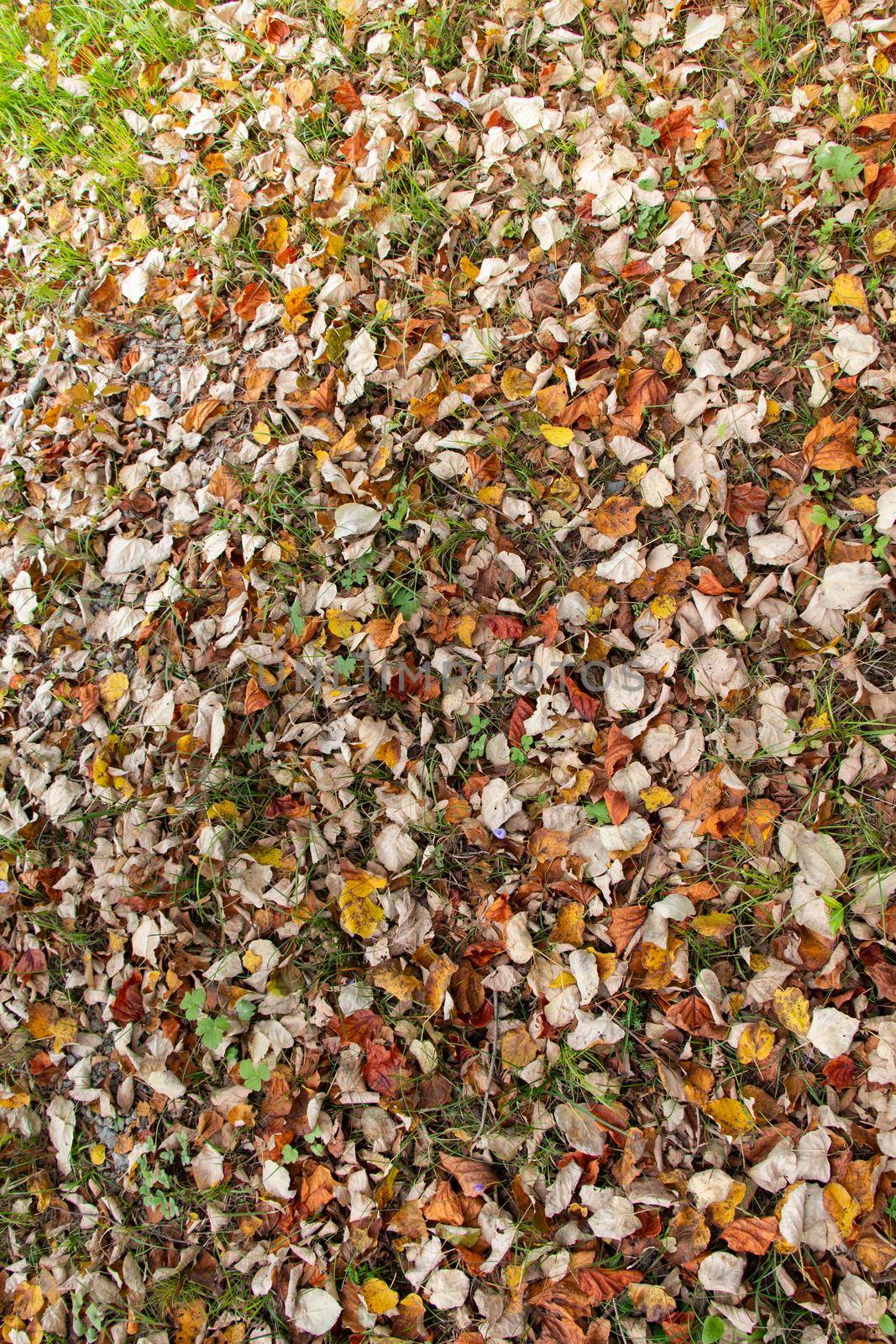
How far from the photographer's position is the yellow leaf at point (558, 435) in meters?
2.08

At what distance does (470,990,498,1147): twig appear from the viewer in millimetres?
1660

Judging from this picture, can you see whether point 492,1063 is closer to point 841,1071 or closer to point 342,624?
point 841,1071

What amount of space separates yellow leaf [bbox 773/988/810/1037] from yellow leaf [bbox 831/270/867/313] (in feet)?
5.57

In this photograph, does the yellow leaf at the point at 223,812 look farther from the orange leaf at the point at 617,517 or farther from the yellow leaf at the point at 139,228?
the yellow leaf at the point at 139,228

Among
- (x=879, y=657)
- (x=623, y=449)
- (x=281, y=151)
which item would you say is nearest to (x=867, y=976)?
(x=879, y=657)

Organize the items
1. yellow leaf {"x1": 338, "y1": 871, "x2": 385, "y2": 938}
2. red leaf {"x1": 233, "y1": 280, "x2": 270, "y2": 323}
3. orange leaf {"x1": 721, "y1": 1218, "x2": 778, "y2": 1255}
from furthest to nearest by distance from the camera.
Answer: red leaf {"x1": 233, "y1": 280, "x2": 270, "y2": 323}
yellow leaf {"x1": 338, "y1": 871, "x2": 385, "y2": 938}
orange leaf {"x1": 721, "y1": 1218, "x2": 778, "y2": 1255}

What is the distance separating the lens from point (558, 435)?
2.09 metres

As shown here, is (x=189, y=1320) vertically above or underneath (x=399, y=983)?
underneath

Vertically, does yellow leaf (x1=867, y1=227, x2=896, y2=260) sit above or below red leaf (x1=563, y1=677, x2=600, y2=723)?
above

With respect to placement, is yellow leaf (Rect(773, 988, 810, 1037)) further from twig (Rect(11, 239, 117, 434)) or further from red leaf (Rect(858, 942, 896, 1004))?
twig (Rect(11, 239, 117, 434))

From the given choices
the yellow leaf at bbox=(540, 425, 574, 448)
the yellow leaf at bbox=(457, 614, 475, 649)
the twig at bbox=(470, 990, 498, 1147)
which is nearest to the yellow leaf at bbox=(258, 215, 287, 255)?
the yellow leaf at bbox=(540, 425, 574, 448)

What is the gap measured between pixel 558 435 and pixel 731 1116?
1.59 m

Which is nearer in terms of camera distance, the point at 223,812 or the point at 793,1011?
the point at 793,1011

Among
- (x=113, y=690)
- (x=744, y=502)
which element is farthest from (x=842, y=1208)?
(x=113, y=690)
